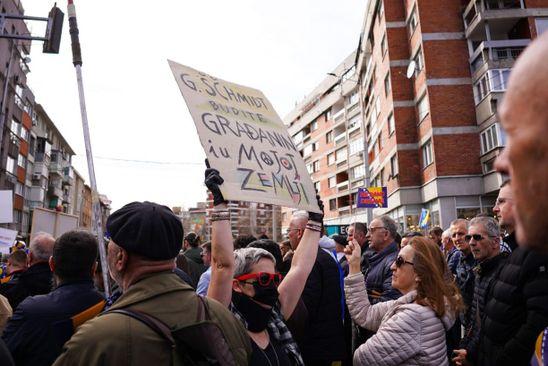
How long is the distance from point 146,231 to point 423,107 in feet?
79.4

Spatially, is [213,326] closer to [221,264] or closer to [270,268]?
[221,264]

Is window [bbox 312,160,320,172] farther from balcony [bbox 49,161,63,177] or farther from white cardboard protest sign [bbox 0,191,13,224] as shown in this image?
white cardboard protest sign [bbox 0,191,13,224]

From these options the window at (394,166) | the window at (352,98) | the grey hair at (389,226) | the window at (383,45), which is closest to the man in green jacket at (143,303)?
the grey hair at (389,226)

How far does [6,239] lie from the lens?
836 centimetres

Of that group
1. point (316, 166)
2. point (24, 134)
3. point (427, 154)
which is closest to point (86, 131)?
point (427, 154)

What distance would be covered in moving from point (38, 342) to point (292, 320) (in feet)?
5.36

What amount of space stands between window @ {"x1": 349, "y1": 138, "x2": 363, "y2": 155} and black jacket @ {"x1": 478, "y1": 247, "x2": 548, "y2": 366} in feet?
135

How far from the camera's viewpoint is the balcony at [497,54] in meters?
20.2

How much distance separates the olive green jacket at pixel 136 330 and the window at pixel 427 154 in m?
22.5

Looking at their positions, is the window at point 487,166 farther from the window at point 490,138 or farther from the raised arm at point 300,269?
the raised arm at point 300,269

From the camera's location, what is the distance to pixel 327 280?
3715mm

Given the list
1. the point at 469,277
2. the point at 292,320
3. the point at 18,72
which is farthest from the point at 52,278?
the point at 18,72

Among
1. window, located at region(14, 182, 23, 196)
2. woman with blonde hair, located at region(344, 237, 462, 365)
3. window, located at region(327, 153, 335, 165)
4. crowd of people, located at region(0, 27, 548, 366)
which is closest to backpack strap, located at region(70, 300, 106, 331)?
crowd of people, located at region(0, 27, 548, 366)

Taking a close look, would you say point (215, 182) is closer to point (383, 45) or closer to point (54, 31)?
point (54, 31)
